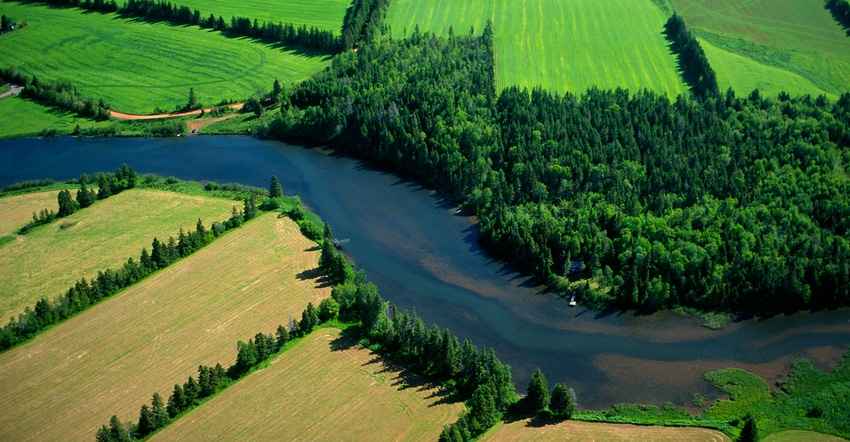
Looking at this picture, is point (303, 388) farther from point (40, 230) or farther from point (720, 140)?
point (720, 140)

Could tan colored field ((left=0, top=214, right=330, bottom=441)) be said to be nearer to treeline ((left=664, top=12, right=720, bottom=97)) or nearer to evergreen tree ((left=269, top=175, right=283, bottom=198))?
evergreen tree ((left=269, top=175, right=283, bottom=198))

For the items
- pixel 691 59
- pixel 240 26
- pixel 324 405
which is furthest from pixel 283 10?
pixel 324 405

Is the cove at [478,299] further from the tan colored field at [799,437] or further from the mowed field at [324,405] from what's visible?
the mowed field at [324,405]

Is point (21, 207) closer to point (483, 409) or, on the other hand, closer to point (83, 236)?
point (83, 236)

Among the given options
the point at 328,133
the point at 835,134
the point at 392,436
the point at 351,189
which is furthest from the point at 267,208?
the point at 835,134

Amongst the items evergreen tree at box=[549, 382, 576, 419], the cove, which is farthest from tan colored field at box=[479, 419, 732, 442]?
the cove
